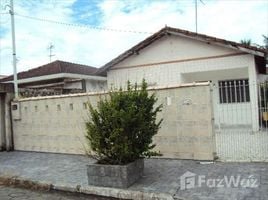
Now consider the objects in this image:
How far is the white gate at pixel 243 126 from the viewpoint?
28.7ft

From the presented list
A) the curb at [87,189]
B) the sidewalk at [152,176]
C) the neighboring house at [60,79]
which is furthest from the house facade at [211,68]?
the curb at [87,189]

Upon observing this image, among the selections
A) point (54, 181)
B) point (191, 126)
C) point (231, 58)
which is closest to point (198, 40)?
point (231, 58)

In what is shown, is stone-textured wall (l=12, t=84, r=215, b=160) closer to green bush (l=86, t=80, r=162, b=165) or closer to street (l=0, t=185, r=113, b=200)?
green bush (l=86, t=80, r=162, b=165)

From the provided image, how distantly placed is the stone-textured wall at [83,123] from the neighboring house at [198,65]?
3211 mm

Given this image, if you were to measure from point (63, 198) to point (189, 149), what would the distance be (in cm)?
347

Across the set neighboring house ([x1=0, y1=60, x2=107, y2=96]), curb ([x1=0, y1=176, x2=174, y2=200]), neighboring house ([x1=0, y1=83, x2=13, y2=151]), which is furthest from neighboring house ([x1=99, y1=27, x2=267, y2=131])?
curb ([x1=0, y1=176, x2=174, y2=200])

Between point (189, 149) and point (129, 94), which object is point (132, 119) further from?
point (189, 149)

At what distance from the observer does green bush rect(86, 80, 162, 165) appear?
6609mm

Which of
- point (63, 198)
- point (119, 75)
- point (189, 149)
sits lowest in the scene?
point (63, 198)

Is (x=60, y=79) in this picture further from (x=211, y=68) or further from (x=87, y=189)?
(x=87, y=189)

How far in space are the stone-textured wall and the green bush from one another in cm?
168

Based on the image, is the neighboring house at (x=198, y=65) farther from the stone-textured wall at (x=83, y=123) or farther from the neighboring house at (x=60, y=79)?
the neighboring house at (x=60, y=79)

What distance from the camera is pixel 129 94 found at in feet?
22.5

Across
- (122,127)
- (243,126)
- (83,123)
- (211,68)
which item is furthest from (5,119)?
(243,126)
